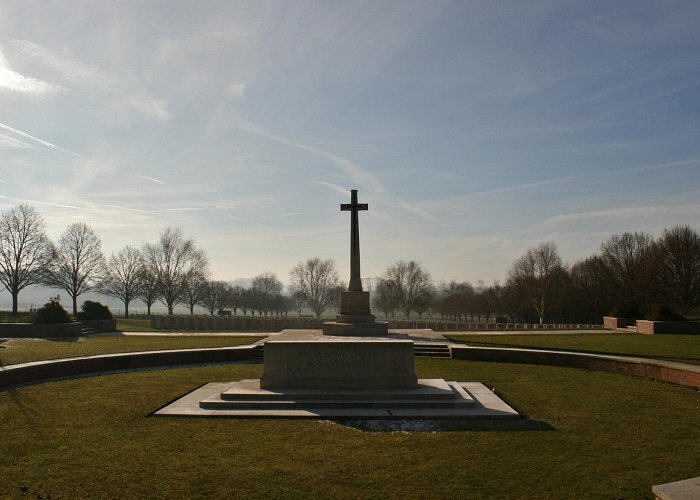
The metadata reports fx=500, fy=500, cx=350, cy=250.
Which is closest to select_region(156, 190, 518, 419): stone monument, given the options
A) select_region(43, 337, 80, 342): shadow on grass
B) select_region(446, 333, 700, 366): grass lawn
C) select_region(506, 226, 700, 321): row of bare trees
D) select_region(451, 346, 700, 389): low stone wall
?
select_region(451, 346, 700, 389): low stone wall

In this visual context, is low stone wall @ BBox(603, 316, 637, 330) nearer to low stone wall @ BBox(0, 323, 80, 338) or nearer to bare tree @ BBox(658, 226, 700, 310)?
bare tree @ BBox(658, 226, 700, 310)

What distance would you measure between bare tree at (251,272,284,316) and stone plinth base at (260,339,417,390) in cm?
8269

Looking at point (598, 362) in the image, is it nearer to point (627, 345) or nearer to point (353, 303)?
point (627, 345)

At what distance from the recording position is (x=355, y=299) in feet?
72.8

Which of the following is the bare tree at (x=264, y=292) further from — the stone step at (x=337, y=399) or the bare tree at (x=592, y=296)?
the stone step at (x=337, y=399)

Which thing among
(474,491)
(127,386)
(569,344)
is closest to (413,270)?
(569,344)

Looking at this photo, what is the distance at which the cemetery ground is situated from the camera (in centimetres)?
643

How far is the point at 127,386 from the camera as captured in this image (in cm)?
1318

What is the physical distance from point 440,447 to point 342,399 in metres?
3.36

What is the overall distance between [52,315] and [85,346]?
7805mm

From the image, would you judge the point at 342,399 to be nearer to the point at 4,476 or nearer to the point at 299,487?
the point at 299,487

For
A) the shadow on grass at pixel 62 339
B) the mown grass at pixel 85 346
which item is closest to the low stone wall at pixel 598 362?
the mown grass at pixel 85 346

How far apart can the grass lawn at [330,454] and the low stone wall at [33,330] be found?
16.9 m

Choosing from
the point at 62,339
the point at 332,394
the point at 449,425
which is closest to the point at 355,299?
the point at 332,394
